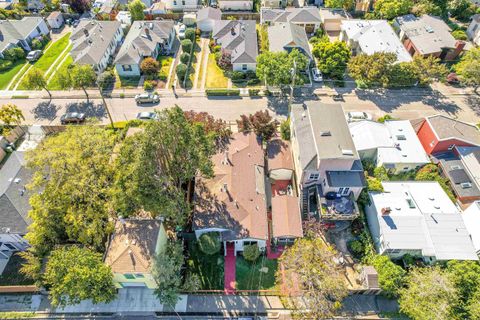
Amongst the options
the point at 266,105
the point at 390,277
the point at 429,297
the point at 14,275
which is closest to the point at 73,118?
the point at 14,275

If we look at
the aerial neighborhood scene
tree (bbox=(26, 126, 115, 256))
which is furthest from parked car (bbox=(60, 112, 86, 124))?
tree (bbox=(26, 126, 115, 256))

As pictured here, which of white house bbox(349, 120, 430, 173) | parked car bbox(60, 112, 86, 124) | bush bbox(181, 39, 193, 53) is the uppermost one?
bush bbox(181, 39, 193, 53)

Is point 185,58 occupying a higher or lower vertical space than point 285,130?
higher

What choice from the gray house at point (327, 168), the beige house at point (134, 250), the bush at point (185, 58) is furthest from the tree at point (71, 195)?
the bush at point (185, 58)

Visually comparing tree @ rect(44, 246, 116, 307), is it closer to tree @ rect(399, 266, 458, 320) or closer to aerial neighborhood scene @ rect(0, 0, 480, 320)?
aerial neighborhood scene @ rect(0, 0, 480, 320)

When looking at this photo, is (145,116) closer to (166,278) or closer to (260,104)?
(260,104)
